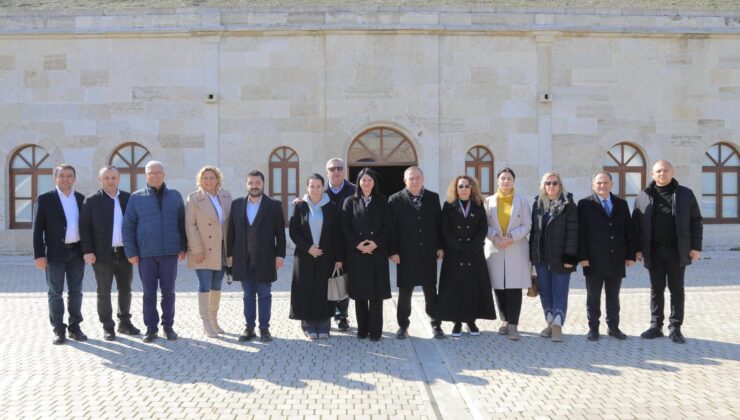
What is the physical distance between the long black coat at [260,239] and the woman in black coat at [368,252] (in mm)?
814

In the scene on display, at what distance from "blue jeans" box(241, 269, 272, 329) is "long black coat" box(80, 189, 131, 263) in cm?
170

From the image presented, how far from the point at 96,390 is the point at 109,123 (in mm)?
11673

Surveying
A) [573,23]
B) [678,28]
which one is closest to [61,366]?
[573,23]

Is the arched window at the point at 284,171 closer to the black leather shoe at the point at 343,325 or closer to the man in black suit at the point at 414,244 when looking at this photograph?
the black leather shoe at the point at 343,325

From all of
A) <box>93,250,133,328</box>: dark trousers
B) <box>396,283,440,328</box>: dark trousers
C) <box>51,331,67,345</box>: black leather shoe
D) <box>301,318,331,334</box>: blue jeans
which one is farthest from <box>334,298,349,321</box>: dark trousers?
<box>51,331,67,345</box>: black leather shoe

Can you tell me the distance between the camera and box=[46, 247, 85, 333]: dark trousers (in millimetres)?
7242

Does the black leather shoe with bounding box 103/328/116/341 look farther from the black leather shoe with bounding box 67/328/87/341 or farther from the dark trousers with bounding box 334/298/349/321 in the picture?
the dark trousers with bounding box 334/298/349/321

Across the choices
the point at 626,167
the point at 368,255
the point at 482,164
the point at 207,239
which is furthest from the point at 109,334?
the point at 626,167

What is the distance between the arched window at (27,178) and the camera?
15953mm

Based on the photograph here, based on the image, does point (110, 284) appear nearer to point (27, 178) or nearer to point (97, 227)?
point (97, 227)

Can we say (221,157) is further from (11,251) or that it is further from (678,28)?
(678,28)

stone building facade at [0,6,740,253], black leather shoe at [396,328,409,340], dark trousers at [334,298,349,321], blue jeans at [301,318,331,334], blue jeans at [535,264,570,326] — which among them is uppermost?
stone building facade at [0,6,740,253]

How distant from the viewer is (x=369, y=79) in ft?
50.5

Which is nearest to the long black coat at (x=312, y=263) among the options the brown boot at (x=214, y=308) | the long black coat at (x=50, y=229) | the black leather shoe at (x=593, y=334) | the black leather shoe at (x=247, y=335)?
the black leather shoe at (x=247, y=335)
